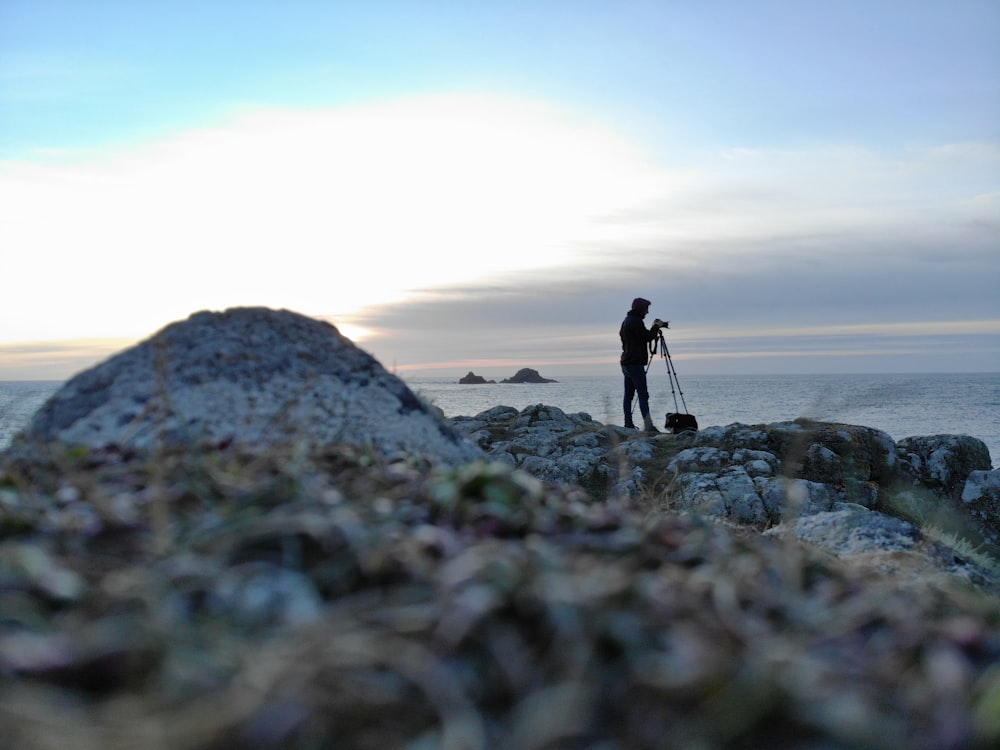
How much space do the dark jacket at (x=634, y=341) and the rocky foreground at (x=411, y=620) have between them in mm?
12867

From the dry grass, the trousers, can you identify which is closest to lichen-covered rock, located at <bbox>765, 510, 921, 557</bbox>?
the dry grass

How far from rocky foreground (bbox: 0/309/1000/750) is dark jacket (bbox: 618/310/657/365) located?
1287cm

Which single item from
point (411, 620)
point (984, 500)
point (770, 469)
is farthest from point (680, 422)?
point (411, 620)

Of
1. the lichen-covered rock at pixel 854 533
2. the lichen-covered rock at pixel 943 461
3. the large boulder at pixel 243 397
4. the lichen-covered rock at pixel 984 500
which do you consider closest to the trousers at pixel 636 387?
the lichen-covered rock at pixel 943 461

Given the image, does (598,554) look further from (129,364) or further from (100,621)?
(129,364)

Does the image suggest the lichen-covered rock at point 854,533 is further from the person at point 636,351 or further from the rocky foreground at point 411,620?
the person at point 636,351

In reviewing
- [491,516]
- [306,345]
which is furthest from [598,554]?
[306,345]

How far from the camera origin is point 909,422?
41.3 m

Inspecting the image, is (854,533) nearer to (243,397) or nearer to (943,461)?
(243,397)

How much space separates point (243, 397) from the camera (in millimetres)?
4250

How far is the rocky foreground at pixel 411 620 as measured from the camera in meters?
1.70

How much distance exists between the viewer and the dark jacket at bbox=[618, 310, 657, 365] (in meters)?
16.7

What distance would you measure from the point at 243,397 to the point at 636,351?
1324 cm

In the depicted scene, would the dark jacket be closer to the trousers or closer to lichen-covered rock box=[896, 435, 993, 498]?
the trousers
